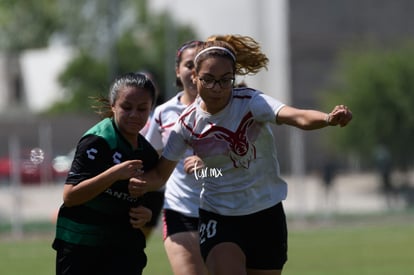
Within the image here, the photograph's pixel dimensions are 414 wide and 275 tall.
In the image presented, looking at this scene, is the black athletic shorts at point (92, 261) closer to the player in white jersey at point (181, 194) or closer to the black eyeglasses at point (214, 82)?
the black eyeglasses at point (214, 82)

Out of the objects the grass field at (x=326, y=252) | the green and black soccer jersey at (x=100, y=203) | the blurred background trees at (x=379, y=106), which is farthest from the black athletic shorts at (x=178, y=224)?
the blurred background trees at (x=379, y=106)

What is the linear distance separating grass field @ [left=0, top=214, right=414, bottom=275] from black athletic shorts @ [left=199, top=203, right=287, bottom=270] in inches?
266

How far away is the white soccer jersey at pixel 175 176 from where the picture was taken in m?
7.67

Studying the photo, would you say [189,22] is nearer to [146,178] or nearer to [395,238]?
[395,238]

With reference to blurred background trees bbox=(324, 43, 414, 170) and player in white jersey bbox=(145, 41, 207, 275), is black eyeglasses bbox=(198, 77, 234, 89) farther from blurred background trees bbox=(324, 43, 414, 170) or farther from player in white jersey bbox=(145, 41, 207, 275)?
blurred background trees bbox=(324, 43, 414, 170)

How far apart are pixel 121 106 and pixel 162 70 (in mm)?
53842

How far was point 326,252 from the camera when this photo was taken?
56.3ft

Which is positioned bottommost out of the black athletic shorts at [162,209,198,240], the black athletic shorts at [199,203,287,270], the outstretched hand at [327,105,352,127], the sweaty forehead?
the black athletic shorts at [162,209,198,240]

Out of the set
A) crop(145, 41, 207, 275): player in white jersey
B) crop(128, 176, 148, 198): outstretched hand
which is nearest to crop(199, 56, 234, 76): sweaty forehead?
crop(128, 176, 148, 198): outstretched hand

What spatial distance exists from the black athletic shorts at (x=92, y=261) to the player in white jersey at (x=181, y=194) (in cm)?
133

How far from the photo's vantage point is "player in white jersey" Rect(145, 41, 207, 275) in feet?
24.3

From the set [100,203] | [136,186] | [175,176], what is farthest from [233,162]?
[175,176]

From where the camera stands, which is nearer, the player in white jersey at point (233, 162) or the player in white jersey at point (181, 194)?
the player in white jersey at point (233, 162)

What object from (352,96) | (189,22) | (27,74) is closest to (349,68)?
(352,96)
